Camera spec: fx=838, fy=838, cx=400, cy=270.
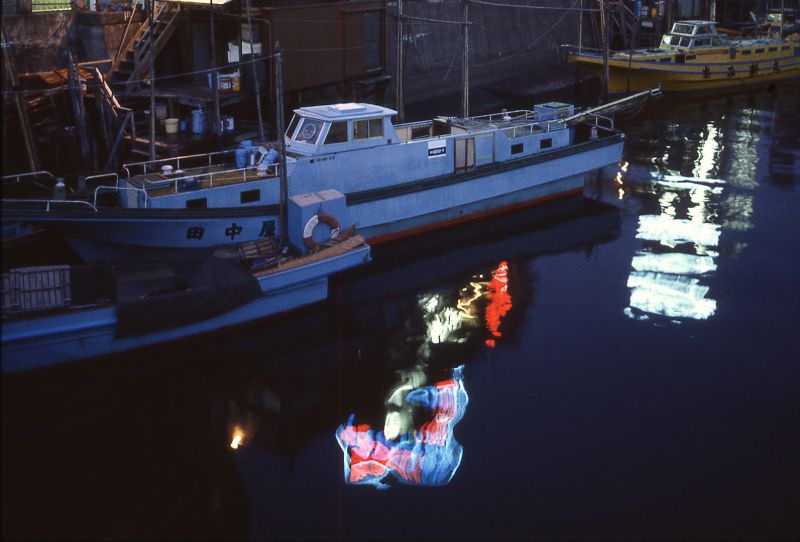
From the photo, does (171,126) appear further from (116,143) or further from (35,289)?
(35,289)

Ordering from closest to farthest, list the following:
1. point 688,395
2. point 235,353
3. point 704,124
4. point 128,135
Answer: point 688,395, point 235,353, point 128,135, point 704,124

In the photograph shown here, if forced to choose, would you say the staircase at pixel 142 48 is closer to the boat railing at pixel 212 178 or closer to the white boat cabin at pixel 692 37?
the boat railing at pixel 212 178

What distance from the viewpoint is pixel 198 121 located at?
1107 inches

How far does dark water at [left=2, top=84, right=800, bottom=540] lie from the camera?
43.6 ft

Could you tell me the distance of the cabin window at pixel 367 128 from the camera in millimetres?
22984

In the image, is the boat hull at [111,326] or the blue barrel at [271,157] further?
the blue barrel at [271,157]

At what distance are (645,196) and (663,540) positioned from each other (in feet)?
61.2

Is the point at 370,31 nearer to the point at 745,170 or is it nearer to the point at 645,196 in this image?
the point at 645,196

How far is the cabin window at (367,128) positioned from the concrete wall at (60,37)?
11.1 m

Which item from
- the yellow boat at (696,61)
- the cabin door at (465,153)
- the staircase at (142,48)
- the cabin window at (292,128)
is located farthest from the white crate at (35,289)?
the yellow boat at (696,61)

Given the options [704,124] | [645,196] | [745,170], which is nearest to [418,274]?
[645,196]

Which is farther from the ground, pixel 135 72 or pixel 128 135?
pixel 135 72

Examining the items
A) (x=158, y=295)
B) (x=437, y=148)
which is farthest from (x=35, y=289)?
(x=437, y=148)

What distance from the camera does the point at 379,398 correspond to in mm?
16734
